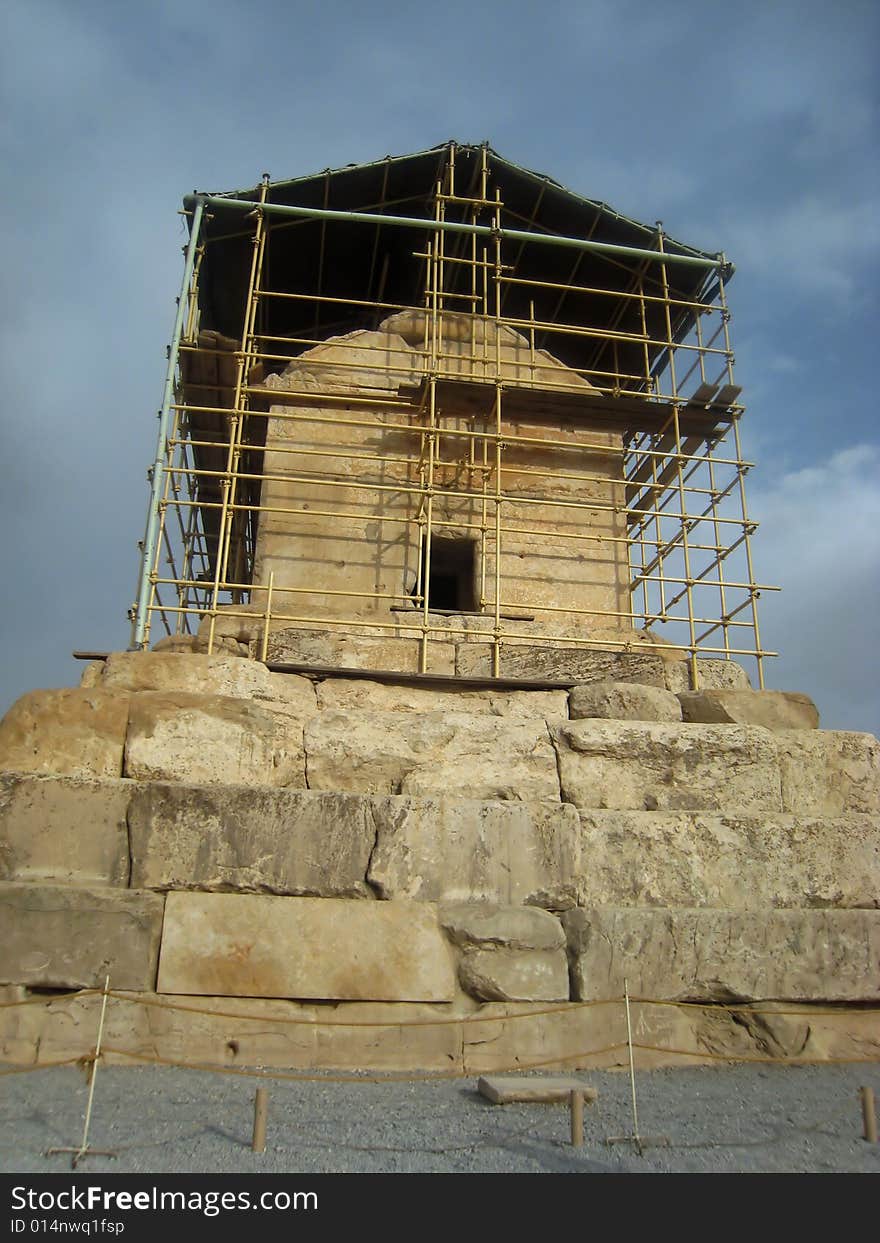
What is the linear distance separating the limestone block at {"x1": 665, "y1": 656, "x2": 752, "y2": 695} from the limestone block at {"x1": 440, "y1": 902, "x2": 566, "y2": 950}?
8.53 feet

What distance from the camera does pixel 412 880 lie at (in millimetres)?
6359

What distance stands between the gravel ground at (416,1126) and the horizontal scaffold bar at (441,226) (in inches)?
350

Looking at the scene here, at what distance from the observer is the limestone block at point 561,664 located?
7.98m

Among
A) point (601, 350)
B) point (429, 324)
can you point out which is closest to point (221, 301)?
point (429, 324)

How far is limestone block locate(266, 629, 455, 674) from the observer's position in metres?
7.82

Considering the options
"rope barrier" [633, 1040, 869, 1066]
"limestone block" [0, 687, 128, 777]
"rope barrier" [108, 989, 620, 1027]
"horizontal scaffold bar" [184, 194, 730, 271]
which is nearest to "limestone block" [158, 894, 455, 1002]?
"rope barrier" [108, 989, 620, 1027]

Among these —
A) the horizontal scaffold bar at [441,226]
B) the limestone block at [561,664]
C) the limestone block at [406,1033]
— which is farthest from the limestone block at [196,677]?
the horizontal scaffold bar at [441,226]

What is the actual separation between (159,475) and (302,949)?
4.96 m

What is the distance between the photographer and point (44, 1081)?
5.24 meters

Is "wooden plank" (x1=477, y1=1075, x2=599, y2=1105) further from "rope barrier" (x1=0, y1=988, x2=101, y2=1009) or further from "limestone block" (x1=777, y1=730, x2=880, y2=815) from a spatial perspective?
"limestone block" (x1=777, y1=730, x2=880, y2=815)

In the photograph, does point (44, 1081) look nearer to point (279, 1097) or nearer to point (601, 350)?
point (279, 1097)

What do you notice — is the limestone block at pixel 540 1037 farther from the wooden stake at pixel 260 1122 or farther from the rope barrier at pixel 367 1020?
the wooden stake at pixel 260 1122

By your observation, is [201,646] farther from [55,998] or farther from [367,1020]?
[367,1020]

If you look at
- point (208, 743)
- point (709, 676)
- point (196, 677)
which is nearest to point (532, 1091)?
point (208, 743)
